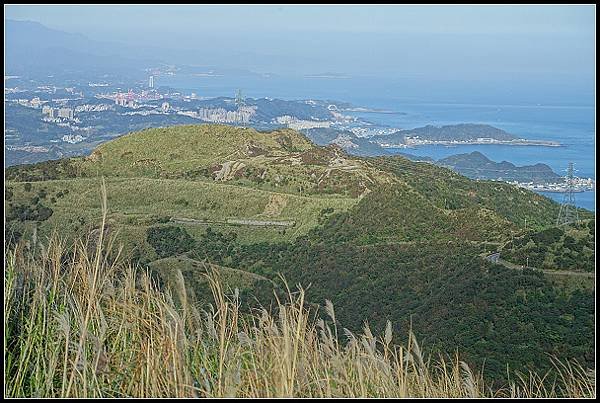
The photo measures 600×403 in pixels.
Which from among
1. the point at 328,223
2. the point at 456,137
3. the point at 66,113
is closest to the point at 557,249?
the point at 328,223

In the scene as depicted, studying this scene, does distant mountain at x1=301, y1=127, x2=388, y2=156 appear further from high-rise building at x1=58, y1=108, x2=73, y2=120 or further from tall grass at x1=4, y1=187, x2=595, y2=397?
tall grass at x1=4, y1=187, x2=595, y2=397

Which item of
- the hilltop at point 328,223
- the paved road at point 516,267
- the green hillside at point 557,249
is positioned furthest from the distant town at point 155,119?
the paved road at point 516,267

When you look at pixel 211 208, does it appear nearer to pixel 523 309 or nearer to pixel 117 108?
pixel 523 309

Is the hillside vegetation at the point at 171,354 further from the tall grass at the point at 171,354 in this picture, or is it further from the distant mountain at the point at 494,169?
the distant mountain at the point at 494,169

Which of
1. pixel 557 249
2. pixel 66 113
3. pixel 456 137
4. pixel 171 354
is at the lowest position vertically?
pixel 66 113

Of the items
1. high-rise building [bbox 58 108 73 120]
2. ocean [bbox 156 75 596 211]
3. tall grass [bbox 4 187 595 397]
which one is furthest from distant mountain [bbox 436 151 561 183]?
tall grass [bbox 4 187 595 397]

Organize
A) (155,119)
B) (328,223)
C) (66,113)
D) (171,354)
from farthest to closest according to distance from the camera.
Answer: (66,113)
(155,119)
(328,223)
(171,354)

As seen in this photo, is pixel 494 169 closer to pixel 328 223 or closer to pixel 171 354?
pixel 328 223
